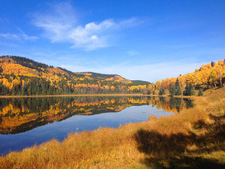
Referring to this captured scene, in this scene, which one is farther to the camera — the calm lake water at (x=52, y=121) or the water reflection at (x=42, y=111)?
the water reflection at (x=42, y=111)

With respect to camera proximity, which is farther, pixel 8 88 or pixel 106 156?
pixel 8 88

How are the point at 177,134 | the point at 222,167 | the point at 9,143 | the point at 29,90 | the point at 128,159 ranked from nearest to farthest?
the point at 222,167 < the point at 128,159 < the point at 177,134 < the point at 9,143 < the point at 29,90

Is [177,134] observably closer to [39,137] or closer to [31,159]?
[31,159]

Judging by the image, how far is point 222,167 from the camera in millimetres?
5836

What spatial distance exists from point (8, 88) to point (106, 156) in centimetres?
15376

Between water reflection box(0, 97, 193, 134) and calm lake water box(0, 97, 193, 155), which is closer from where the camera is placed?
calm lake water box(0, 97, 193, 155)

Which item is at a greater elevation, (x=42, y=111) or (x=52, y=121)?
(x=42, y=111)

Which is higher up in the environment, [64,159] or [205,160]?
[205,160]

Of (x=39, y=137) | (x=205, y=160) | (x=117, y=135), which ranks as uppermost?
Result: (x=205, y=160)

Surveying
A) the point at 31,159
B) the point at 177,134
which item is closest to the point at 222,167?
the point at 177,134

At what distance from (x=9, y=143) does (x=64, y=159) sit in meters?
12.4

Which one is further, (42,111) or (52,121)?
(42,111)

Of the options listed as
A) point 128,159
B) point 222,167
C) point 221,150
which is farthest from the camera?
point 128,159

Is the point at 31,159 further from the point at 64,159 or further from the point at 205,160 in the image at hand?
the point at 205,160
